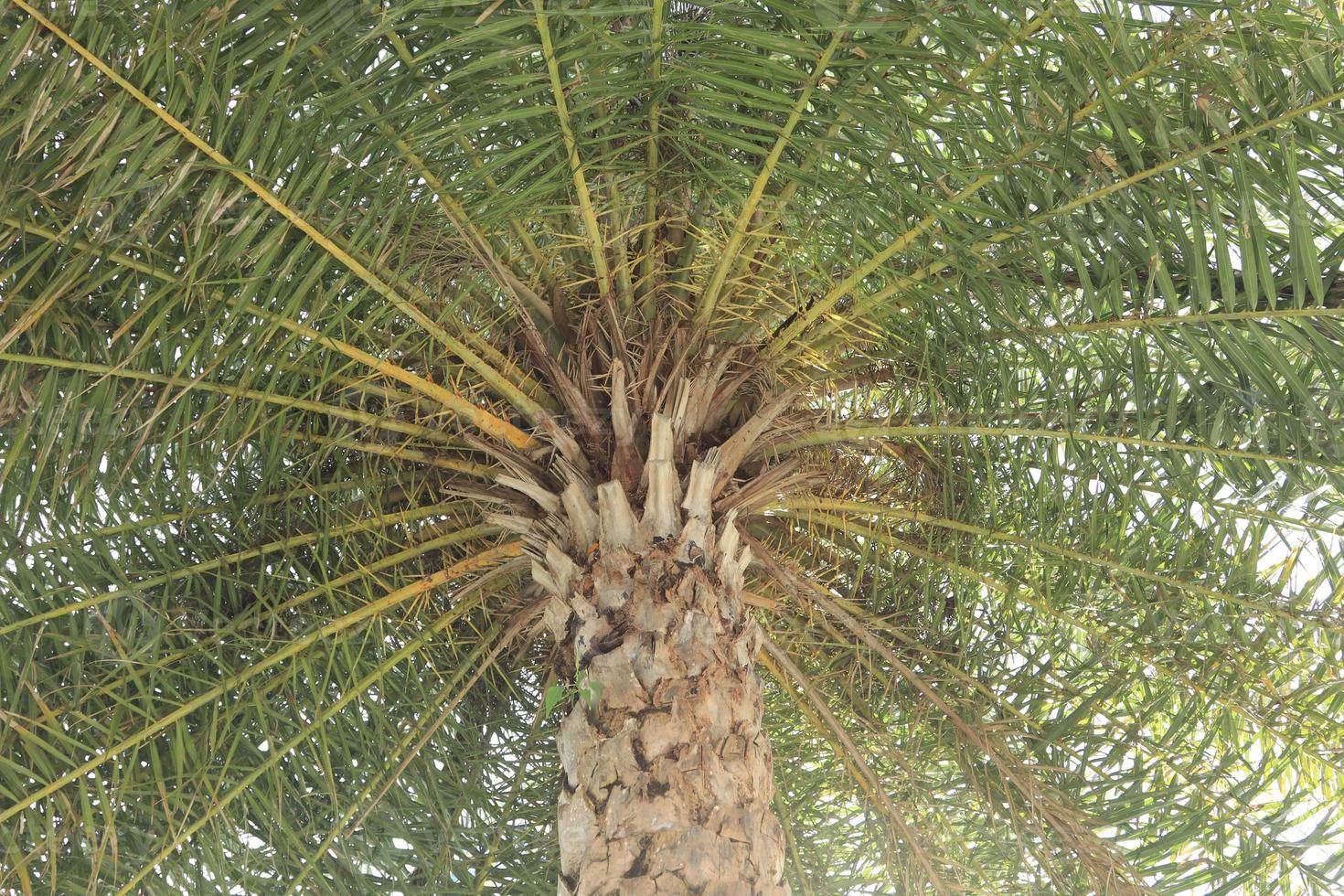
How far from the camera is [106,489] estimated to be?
2.34 metres

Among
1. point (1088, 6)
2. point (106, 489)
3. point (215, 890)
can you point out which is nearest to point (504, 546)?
point (106, 489)

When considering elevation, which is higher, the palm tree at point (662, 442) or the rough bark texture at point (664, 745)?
the palm tree at point (662, 442)

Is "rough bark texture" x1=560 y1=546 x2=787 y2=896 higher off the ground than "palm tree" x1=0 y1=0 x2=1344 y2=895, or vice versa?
"palm tree" x1=0 y1=0 x2=1344 y2=895

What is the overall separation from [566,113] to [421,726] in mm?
1499

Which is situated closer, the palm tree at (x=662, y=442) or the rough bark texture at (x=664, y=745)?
the palm tree at (x=662, y=442)

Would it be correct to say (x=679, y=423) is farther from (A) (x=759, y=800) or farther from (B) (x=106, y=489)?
(B) (x=106, y=489)

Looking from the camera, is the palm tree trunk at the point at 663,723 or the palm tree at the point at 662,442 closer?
the palm tree at the point at 662,442

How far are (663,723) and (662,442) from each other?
54 cm

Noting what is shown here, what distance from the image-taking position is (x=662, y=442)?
2.34 meters

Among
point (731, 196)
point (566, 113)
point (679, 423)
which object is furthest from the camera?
point (679, 423)

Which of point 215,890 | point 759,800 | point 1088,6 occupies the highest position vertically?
point 1088,6

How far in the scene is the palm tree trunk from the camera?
6.60ft

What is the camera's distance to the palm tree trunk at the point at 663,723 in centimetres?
201

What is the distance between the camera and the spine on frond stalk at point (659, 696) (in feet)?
6.63
